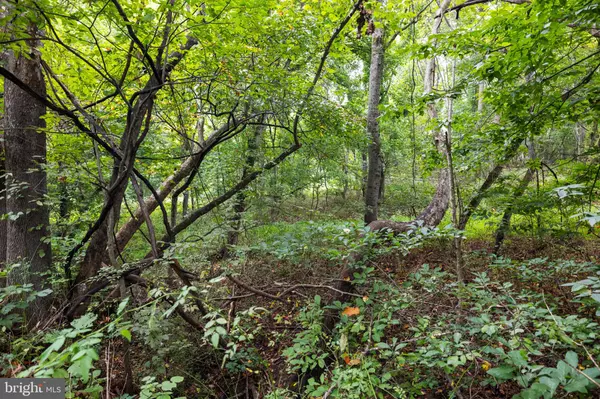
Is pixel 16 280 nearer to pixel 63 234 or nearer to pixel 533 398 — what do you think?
pixel 63 234

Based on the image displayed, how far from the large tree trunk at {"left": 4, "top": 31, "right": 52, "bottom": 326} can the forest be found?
25mm

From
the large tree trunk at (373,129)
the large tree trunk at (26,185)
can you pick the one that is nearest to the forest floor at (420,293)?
the large tree trunk at (373,129)

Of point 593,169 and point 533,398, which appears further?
point 593,169

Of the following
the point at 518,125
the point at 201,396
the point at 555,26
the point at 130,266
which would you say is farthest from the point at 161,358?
the point at 518,125

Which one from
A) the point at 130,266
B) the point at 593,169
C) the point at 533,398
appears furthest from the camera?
the point at 593,169

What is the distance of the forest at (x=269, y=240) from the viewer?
2.04m

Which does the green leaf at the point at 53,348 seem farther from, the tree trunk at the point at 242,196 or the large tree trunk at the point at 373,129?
the large tree trunk at the point at 373,129

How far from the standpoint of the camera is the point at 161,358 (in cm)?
290

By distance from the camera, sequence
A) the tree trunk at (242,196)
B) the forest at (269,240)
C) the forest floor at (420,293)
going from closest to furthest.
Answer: the forest at (269,240)
the forest floor at (420,293)
the tree trunk at (242,196)

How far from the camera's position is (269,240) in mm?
4645

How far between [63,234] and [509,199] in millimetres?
7109

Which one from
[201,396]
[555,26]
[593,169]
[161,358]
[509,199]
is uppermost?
[555,26]

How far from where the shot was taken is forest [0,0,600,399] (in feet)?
6.71

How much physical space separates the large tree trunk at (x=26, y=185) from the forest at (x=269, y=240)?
0.08 feet
